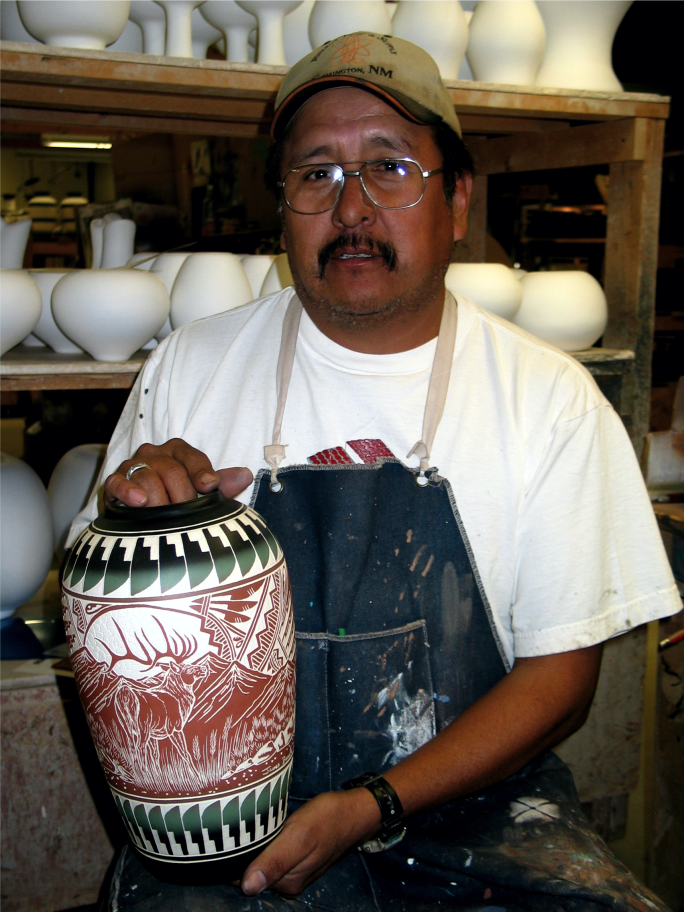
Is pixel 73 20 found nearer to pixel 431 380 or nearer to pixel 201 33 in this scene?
pixel 201 33

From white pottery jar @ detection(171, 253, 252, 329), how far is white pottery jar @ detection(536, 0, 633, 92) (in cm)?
84

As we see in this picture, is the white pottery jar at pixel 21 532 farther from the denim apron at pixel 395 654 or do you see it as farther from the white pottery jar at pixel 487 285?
the white pottery jar at pixel 487 285

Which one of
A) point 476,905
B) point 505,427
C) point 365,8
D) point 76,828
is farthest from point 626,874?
point 365,8

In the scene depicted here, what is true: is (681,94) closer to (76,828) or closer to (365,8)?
(365,8)

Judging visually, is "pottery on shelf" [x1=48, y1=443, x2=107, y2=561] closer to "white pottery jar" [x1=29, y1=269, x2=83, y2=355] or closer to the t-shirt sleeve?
"white pottery jar" [x1=29, y1=269, x2=83, y2=355]

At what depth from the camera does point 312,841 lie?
0.94m

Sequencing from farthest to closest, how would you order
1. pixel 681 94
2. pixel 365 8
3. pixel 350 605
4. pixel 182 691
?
1. pixel 681 94
2. pixel 365 8
3. pixel 350 605
4. pixel 182 691

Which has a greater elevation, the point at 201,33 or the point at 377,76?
the point at 201,33

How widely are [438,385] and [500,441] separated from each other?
13 cm

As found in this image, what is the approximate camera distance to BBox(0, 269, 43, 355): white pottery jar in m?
1.39

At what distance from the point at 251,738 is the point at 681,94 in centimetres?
398

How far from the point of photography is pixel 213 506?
912 mm

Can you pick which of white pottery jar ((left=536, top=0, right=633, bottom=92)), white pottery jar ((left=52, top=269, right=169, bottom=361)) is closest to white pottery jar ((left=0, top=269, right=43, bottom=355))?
white pottery jar ((left=52, top=269, right=169, bottom=361))

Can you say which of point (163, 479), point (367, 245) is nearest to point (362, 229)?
point (367, 245)
